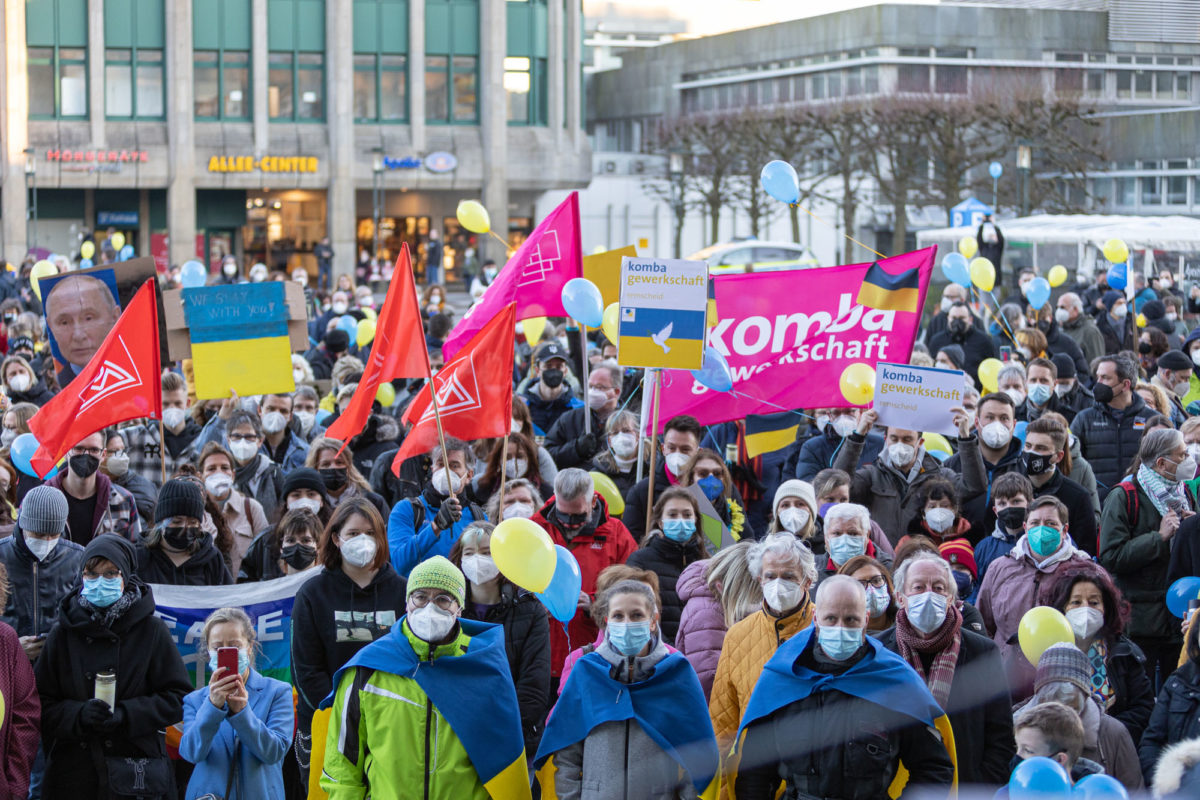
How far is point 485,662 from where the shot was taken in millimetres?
5605

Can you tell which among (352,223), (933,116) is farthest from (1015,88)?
(352,223)

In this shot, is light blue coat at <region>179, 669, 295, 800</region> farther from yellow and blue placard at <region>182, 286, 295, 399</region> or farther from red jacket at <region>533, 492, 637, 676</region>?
yellow and blue placard at <region>182, 286, 295, 399</region>

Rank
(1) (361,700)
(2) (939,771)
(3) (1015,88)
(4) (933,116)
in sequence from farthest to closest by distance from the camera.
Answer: (3) (1015,88)
(4) (933,116)
(1) (361,700)
(2) (939,771)

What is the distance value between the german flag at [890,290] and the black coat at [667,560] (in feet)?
11.6

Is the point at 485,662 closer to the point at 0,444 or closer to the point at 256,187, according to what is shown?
the point at 0,444

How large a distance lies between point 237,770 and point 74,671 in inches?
29.5

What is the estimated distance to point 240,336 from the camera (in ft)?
35.6

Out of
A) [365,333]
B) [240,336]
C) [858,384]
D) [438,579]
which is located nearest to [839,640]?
[438,579]

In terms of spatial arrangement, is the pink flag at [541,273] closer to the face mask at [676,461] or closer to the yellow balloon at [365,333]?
the face mask at [676,461]

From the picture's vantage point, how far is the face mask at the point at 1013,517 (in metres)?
7.81

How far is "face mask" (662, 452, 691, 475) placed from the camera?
9000 mm

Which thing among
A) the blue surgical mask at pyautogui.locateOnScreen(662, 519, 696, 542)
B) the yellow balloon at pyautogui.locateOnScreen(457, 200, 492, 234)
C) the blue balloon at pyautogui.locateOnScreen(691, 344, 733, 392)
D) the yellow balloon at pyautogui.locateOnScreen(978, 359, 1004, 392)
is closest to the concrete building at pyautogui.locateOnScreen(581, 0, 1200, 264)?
the yellow balloon at pyautogui.locateOnScreen(457, 200, 492, 234)

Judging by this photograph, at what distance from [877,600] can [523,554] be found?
1358mm

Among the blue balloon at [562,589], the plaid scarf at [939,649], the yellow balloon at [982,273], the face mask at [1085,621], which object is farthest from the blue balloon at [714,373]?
the yellow balloon at [982,273]
